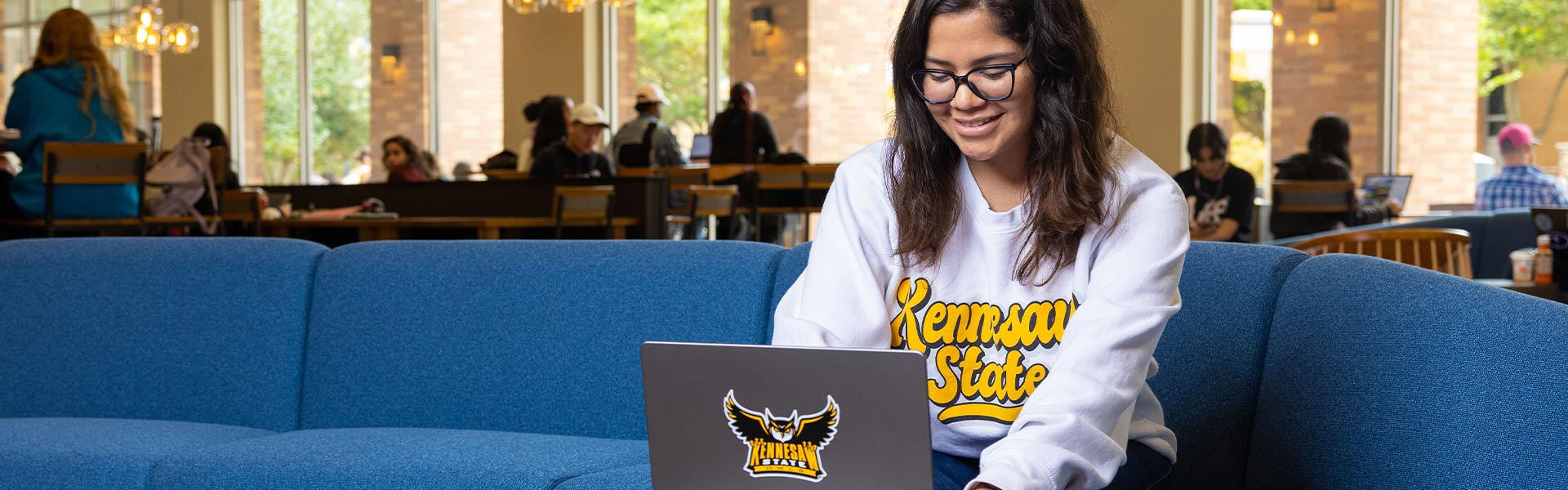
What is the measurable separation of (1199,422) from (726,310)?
0.83 meters

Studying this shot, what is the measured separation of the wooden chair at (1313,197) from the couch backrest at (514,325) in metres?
4.34

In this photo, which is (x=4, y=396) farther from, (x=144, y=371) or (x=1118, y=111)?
(x=1118, y=111)

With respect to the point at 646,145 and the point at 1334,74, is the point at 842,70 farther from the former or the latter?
the point at 1334,74

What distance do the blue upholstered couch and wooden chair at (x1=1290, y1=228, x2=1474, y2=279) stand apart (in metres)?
1.93

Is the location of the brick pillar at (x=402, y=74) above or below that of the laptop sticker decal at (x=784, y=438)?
above

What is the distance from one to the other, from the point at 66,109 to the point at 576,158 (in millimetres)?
3202

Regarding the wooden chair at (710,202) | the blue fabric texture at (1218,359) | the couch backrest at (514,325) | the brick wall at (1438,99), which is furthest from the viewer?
the brick wall at (1438,99)

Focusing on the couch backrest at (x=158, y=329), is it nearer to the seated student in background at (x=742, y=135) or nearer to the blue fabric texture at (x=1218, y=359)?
the blue fabric texture at (x=1218, y=359)

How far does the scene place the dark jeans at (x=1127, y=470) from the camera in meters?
1.43

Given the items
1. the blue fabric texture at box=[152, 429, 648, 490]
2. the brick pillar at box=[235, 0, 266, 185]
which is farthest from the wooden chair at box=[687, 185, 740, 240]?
the brick pillar at box=[235, 0, 266, 185]

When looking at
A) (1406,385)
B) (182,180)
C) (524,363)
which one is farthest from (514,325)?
(182,180)

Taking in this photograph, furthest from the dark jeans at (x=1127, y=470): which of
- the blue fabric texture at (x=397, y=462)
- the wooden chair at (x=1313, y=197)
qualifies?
the wooden chair at (x=1313, y=197)

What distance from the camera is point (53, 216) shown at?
520 centimetres

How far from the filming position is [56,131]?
5.30 meters
